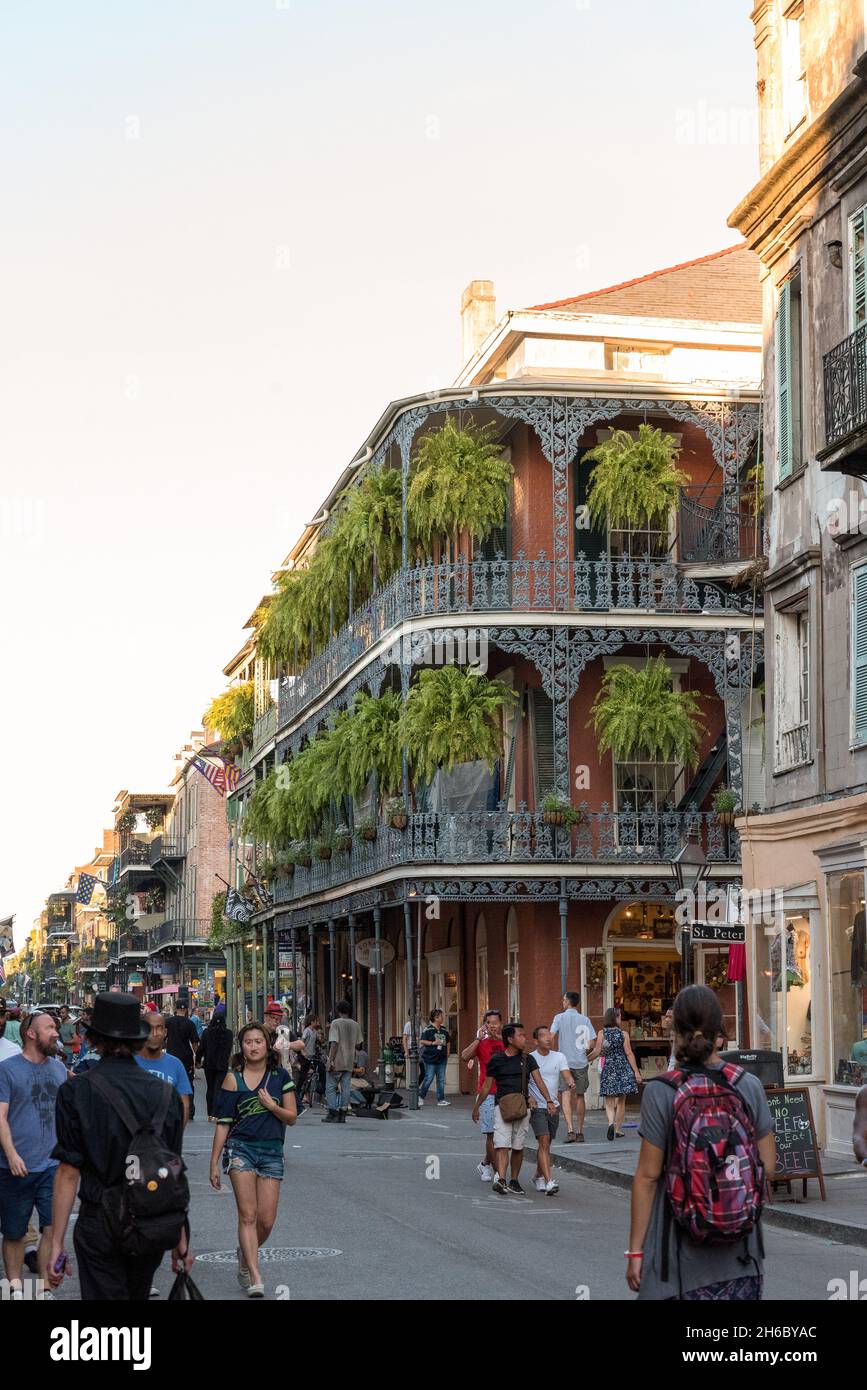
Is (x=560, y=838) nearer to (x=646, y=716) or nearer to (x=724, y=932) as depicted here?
(x=646, y=716)

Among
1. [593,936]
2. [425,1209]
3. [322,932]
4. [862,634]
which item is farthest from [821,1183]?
[322,932]

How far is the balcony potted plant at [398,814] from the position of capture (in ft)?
104

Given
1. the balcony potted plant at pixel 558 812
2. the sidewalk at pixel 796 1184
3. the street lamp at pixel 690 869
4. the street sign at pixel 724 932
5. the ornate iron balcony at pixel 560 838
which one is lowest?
the sidewalk at pixel 796 1184

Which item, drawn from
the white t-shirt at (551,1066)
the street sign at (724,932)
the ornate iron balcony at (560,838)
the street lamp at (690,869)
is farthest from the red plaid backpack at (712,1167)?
the ornate iron balcony at (560,838)

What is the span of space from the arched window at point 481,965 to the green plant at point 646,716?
501 cm

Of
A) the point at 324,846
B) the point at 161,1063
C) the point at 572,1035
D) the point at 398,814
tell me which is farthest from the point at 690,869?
the point at 161,1063

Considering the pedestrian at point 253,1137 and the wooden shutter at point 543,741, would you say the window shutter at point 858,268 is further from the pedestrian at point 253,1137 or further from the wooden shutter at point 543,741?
the wooden shutter at point 543,741

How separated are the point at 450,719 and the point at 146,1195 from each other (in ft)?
80.0

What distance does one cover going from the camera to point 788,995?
22.3m

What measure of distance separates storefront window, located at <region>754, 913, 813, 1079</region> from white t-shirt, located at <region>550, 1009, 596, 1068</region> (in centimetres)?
218

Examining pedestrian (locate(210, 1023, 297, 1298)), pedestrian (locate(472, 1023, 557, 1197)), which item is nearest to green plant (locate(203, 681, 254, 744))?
pedestrian (locate(472, 1023, 557, 1197))

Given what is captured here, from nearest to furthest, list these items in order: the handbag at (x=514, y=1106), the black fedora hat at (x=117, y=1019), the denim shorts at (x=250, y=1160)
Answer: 1. the black fedora hat at (x=117, y=1019)
2. the denim shorts at (x=250, y=1160)
3. the handbag at (x=514, y=1106)

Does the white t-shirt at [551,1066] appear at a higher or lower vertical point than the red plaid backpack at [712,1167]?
lower
